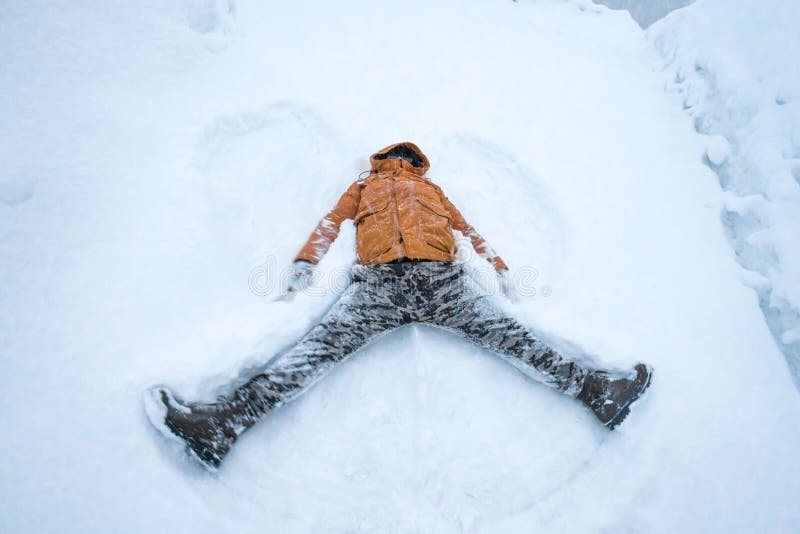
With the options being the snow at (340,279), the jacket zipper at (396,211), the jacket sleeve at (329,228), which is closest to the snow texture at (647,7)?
the snow at (340,279)

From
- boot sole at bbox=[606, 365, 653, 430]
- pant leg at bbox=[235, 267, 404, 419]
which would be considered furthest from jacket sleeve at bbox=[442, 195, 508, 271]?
boot sole at bbox=[606, 365, 653, 430]

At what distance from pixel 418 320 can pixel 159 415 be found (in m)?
1.46

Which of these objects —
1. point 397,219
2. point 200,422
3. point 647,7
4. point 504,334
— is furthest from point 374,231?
point 647,7

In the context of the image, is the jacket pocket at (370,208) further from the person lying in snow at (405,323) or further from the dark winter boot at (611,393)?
the dark winter boot at (611,393)

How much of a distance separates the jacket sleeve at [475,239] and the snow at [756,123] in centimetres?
194

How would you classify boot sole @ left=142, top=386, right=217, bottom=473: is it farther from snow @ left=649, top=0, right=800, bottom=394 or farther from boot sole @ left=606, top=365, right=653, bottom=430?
snow @ left=649, top=0, right=800, bottom=394

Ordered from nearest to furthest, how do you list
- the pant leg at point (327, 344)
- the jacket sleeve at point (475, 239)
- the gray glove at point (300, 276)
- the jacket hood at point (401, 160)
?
the pant leg at point (327, 344), the gray glove at point (300, 276), the jacket sleeve at point (475, 239), the jacket hood at point (401, 160)

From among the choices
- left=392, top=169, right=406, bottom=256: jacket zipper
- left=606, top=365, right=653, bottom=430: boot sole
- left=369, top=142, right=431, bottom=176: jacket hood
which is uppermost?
left=369, top=142, right=431, bottom=176: jacket hood

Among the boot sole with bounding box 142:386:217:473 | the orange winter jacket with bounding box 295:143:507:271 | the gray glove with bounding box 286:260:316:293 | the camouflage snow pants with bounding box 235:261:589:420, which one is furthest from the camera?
the gray glove with bounding box 286:260:316:293

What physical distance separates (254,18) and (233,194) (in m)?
2.01

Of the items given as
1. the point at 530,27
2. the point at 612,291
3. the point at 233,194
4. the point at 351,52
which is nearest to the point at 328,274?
the point at 233,194

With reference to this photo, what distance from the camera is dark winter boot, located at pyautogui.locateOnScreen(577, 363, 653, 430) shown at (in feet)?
6.87

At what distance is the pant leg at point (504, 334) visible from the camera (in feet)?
7.03

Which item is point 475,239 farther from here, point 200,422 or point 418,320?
point 200,422
